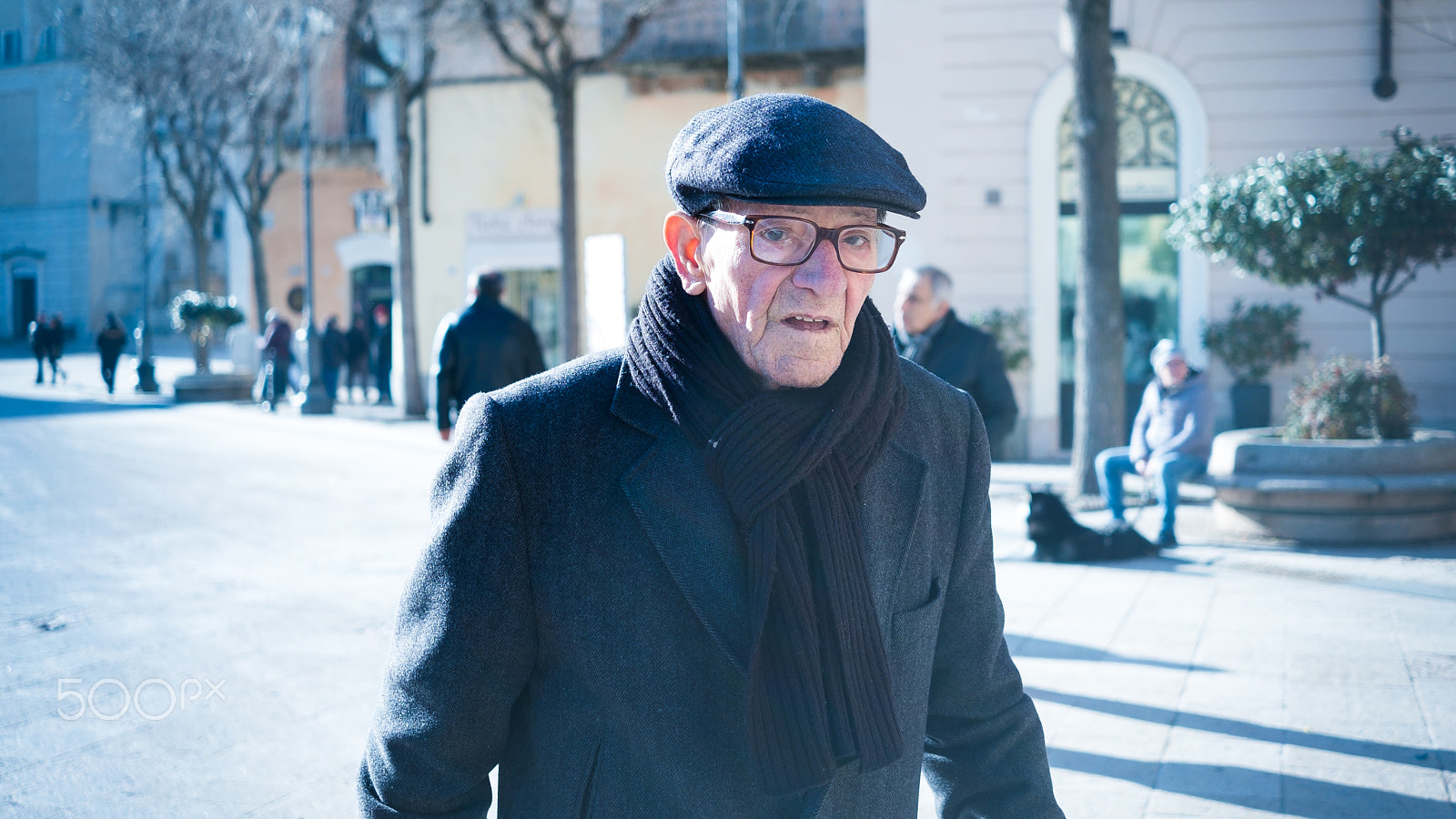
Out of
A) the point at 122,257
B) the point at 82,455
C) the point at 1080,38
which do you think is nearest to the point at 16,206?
the point at 122,257

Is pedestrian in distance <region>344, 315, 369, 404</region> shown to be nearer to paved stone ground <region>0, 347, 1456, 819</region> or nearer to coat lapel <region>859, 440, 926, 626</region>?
paved stone ground <region>0, 347, 1456, 819</region>

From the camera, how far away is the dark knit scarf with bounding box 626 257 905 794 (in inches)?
72.0

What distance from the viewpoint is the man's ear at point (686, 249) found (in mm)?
2014

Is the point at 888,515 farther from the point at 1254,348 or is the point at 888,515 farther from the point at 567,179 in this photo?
the point at 567,179

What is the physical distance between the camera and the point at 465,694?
1.83 metres

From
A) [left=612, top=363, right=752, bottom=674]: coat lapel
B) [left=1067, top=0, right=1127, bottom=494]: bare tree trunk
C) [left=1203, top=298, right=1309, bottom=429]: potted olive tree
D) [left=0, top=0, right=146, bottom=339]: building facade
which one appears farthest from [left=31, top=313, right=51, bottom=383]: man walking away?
[left=612, top=363, right=752, bottom=674]: coat lapel

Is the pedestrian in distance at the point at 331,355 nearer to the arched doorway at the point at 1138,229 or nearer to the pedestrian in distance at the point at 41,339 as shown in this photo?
the pedestrian in distance at the point at 41,339

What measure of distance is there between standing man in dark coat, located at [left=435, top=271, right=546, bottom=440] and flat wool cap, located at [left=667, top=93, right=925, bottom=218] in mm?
7446

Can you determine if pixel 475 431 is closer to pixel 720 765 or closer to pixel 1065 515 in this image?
pixel 720 765

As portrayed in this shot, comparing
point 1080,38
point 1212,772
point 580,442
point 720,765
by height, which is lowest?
point 1212,772

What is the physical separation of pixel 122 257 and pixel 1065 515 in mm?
53890

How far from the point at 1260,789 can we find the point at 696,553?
3422 millimetres

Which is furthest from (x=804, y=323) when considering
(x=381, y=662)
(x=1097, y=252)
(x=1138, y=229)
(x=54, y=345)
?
(x=54, y=345)

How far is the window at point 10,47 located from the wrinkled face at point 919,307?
5508 centimetres
